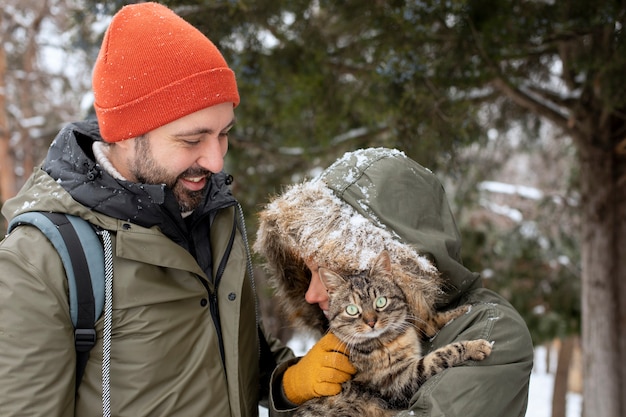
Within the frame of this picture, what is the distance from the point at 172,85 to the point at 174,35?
0.24 m

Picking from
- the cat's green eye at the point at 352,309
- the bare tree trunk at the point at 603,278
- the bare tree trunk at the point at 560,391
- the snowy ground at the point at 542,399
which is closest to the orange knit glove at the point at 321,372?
the cat's green eye at the point at 352,309

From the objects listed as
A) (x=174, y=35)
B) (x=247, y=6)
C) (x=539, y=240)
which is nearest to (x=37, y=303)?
(x=174, y=35)

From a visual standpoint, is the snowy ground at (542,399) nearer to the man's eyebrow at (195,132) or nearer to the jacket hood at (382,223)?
the jacket hood at (382,223)

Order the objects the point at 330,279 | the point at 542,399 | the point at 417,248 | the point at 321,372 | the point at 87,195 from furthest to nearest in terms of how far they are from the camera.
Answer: the point at 542,399 < the point at 330,279 < the point at 321,372 < the point at 417,248 < the point at 87,195

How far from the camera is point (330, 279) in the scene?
92.2 inches

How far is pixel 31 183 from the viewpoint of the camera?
2.08 meters

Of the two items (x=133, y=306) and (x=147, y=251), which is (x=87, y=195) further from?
(x=133, y=306)

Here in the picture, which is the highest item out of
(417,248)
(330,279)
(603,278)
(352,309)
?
(603,278)

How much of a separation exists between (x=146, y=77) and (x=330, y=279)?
1146mm

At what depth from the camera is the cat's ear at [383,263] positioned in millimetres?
2166

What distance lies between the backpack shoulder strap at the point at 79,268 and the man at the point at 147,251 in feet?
0.09

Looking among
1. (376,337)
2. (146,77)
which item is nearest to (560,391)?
(376,337)

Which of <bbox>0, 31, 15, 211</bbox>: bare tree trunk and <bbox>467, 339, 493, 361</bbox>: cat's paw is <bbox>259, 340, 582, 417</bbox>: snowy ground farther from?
<bbox>467, 339, 493, 361</bbox>: cat's paw

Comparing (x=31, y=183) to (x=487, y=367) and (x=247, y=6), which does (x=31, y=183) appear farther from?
(x=247, y=6)
